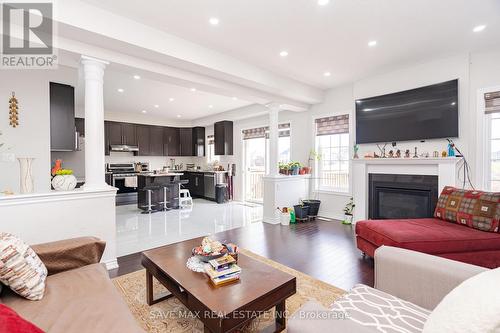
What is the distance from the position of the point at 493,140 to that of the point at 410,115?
1.10m

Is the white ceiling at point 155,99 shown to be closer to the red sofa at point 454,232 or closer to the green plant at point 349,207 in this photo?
the green plant at point 349,207

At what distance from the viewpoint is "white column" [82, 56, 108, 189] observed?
2779mm

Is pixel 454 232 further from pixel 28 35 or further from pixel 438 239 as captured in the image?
pixel 28 35

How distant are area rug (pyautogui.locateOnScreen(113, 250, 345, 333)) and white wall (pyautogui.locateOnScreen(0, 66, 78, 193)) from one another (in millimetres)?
2223

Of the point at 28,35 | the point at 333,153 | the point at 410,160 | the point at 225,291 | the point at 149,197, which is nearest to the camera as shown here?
the point at 225,291

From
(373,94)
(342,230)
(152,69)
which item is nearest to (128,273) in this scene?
(152,69)

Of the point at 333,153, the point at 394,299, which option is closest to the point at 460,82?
the point at 333,153

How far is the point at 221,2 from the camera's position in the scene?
7.88ft

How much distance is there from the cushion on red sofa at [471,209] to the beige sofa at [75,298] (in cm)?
347

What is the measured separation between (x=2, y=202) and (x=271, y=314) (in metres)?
2.67

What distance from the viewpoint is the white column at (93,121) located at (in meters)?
2.78

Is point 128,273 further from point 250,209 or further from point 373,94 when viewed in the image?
point 373,94

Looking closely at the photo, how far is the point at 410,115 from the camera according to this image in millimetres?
4035

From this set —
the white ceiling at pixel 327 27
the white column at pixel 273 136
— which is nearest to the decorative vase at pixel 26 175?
the white ceiling at pixel 327 27
